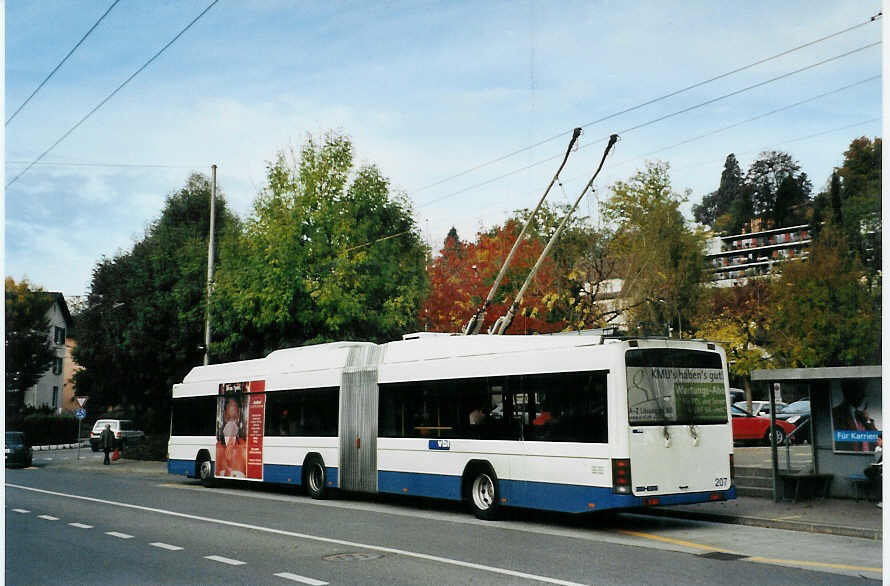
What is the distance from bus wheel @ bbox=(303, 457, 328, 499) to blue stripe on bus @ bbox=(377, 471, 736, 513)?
360 cm

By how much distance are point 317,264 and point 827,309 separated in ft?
68.0

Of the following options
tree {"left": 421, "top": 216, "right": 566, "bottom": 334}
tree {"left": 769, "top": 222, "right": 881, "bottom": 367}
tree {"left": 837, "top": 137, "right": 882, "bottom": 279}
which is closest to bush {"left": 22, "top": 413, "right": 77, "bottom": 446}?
tree {"left": 421, "top": 216, "right": 566, "bottom": 334}

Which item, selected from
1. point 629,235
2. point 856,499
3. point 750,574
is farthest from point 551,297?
point 750,574

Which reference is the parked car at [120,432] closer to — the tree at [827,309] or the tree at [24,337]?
the tree at [24,337]

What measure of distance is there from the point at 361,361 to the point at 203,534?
655 centimetres

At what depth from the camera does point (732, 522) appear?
48.3 ft

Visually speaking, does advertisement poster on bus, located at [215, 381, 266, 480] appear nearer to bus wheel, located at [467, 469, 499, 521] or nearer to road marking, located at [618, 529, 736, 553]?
bus wheel, located at [467, 469, 499, 521]

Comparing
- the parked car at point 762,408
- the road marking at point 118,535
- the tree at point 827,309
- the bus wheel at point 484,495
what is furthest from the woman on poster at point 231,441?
the tree at point 827,309

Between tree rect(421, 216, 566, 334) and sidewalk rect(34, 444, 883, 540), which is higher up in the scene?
tree rect(421, 216, 566, 334)

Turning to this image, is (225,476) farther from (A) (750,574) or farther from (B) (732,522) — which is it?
(A) (750,574)

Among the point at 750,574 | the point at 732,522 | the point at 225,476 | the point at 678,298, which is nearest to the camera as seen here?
the point at 750,574

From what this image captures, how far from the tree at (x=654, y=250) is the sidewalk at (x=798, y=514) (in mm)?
19292

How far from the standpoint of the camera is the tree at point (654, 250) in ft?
121

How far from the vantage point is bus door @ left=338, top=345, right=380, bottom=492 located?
60.1 feet
